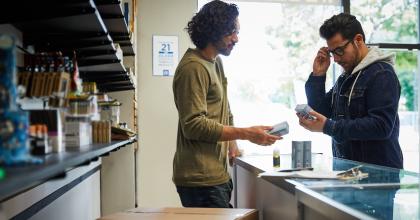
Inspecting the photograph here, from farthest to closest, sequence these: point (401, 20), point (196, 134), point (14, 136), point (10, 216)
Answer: point (401, 20)
point (196, 134)
point (10, 216)
point (14, 136)

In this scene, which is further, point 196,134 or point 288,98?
point 288,98

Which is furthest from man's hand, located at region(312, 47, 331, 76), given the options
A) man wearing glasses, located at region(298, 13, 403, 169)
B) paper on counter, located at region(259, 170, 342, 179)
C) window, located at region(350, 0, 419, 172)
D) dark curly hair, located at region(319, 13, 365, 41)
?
window, located at region(350, 0, 419, 172)

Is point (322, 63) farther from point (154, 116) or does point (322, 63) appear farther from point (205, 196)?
point (154, 116)

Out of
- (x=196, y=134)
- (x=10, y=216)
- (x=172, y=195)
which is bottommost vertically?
(x=172, y=195)

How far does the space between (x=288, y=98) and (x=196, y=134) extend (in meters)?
2.76

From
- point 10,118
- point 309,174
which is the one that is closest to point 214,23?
point 309,174

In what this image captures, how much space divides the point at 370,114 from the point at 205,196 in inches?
32.9

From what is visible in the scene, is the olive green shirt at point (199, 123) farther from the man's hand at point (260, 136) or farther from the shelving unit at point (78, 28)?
the shelving unit at point (78, 28)

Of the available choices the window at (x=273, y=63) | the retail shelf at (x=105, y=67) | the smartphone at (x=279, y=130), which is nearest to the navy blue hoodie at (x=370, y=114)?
the smartphone at (x=279, y=130)

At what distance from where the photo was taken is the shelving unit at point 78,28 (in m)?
1.06

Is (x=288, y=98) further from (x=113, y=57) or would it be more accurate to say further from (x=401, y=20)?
(x=113, y=57)

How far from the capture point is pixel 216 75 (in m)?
1.86

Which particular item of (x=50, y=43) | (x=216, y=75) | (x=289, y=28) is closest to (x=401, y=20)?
(x=289, y=28)

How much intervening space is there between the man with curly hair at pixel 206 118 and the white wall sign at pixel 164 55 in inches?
85.0
